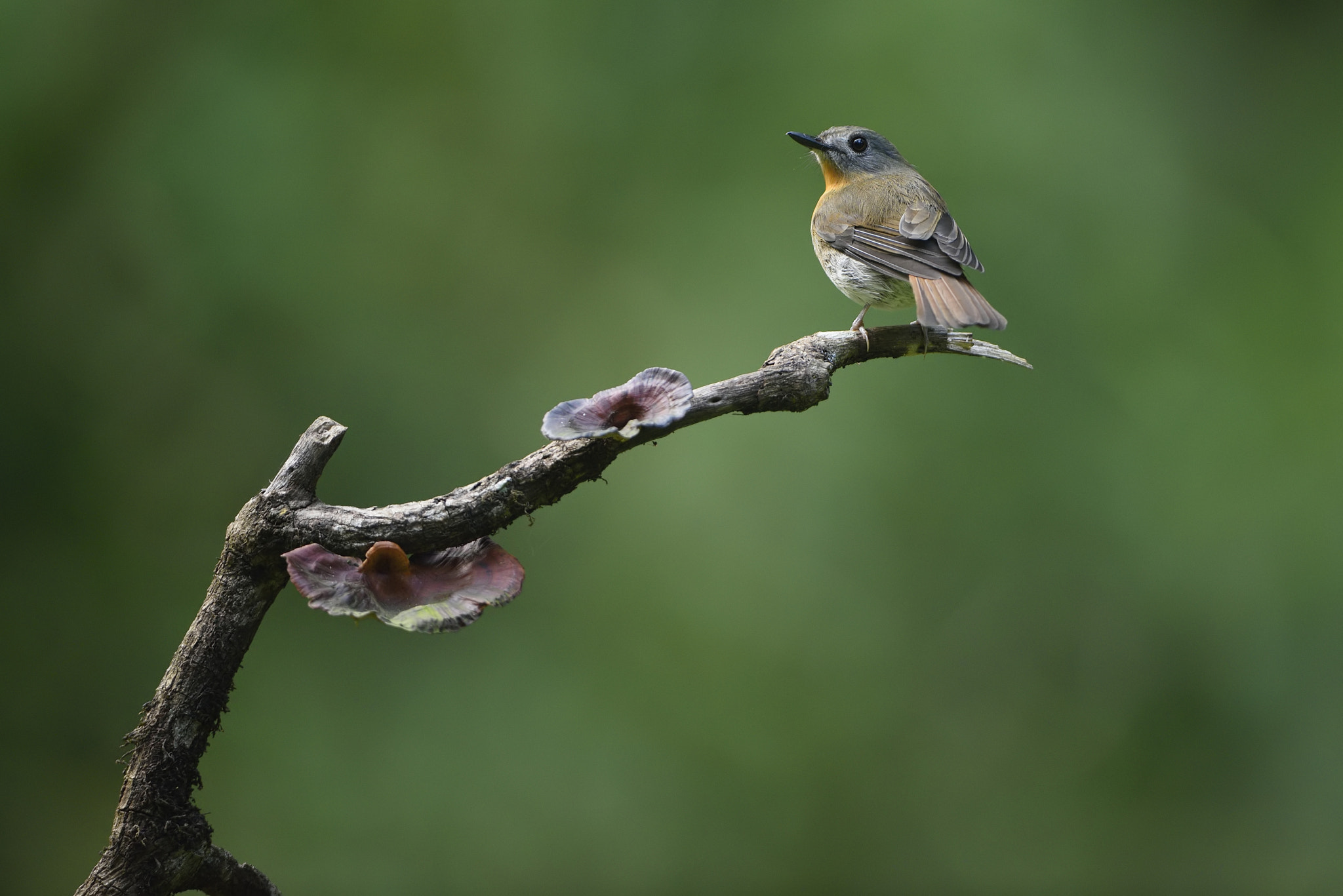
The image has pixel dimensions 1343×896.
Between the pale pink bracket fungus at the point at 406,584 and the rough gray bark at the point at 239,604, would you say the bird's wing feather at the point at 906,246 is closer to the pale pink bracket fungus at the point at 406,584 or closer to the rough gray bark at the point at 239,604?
the rough gray bark at the point at 239,604

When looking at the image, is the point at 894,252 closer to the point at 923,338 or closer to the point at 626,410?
the point at 923,338

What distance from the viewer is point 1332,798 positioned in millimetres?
3531

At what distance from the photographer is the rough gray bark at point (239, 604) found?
1.34 metres

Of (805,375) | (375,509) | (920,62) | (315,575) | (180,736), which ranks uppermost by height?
(920,62)

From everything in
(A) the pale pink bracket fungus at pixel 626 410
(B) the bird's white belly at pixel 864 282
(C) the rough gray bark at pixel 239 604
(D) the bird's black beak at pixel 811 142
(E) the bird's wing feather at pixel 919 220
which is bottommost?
(C) the rough gray bark at pixel 239 604

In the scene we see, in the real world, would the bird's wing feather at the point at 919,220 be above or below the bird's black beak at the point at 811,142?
below

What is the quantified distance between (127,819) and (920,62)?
357cm

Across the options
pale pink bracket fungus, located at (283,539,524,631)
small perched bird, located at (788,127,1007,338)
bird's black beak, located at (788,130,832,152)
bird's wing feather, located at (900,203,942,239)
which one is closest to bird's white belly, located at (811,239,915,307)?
small perched bird, located at (788,127,1007,338)

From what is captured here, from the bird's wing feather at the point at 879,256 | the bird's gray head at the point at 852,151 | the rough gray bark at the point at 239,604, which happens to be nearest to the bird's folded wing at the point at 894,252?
the bird's wing feather at the point at 879,256

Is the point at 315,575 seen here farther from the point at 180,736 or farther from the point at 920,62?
the point at 920,62

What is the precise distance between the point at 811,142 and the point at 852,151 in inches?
6.3

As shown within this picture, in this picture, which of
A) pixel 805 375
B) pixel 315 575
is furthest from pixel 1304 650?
pixel 315 575

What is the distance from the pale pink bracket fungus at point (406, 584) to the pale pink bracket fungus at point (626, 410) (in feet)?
0.67

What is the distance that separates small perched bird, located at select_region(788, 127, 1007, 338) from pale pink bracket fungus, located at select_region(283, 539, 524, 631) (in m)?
0.95
